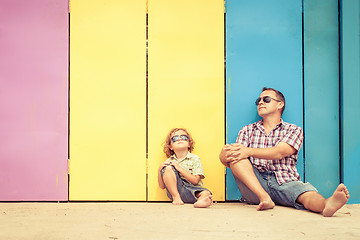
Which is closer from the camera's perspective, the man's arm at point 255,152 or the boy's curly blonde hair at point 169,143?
the man's arm at point 255,152

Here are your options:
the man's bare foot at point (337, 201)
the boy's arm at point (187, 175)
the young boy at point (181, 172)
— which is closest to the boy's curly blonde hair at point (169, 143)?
the young boy at point (181, 172)

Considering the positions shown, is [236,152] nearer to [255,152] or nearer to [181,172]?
[255,152]

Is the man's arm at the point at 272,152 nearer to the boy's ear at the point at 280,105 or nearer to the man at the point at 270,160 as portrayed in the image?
the man at the point at 270,160

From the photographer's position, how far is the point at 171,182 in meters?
3.40

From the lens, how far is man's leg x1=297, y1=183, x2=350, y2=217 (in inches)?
104

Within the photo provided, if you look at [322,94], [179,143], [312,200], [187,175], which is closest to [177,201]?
[187,175]

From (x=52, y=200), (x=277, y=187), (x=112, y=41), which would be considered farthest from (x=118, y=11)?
(x=277, y=187)

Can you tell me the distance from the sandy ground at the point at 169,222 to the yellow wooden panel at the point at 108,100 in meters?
0.39

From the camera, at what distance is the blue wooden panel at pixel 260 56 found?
3.73 metres

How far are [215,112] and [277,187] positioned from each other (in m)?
0.99

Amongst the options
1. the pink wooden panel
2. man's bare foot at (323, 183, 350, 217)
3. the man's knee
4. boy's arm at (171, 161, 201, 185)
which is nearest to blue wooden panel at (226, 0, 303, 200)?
boy's arm at (171, 161, 201, 185)

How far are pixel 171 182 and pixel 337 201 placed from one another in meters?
1.46

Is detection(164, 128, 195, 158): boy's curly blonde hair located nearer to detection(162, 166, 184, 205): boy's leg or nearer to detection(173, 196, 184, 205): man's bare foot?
detection(162, 166, 184, 205): boy's leg

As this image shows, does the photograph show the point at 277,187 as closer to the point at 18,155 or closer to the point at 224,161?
the point at 224,161
